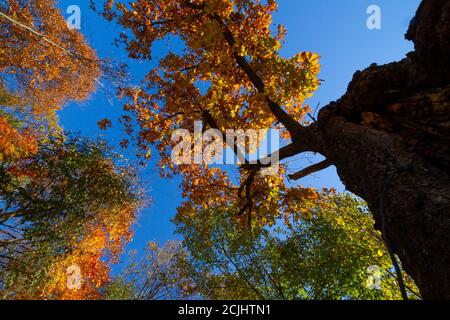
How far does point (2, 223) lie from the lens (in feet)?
44.4

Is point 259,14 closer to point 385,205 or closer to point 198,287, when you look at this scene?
point 385,205

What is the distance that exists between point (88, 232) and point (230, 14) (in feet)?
46.3

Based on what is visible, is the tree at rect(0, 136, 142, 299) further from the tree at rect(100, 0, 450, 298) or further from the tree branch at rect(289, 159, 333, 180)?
the tree branch at rect(289, 159, 333, 180)

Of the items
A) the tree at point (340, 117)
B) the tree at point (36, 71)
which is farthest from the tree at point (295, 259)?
the tree at point (36, 71)

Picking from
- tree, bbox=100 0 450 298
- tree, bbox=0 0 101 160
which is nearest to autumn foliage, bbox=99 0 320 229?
tree, bbox=100 0 450 298

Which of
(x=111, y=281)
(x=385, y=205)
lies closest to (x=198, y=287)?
(x=385, y=205)

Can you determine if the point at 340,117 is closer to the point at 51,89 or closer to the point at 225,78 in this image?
the point at 225,78

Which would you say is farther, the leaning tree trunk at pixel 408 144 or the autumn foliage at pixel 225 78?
the autumn foliage at pixel 225 78

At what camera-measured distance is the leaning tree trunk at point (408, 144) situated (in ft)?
8.72

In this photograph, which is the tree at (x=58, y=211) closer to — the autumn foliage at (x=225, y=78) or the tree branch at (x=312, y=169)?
the autumn foliage at (x=225, y=78)

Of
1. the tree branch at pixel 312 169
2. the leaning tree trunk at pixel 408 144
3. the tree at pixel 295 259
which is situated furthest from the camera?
the tree at pixel 295 259

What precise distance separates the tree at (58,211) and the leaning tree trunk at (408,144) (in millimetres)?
13503

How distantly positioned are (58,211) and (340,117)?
14389 mm

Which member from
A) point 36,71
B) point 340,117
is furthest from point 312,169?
point 36,71
